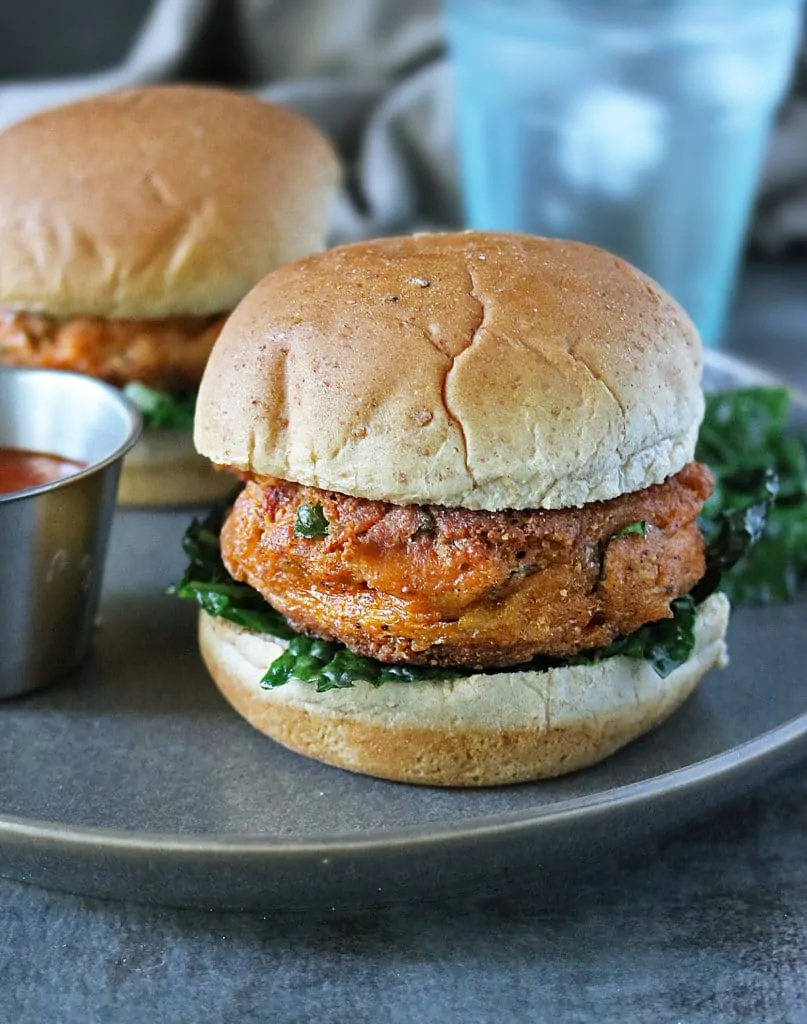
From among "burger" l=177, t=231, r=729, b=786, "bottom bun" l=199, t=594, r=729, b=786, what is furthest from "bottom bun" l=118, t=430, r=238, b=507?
"bottom bun" l=199, t=594, r=729, b=786

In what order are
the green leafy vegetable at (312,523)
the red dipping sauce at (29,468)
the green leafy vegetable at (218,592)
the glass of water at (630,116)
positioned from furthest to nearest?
the glass of water at (630,116) < the red dipping sauce at (29,468) < the green leafy vegetable at (218,592) < the green leafy vegetable at (312,523)

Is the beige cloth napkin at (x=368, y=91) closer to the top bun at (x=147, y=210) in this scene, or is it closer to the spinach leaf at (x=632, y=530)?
the top bun at (x=147, y=210)

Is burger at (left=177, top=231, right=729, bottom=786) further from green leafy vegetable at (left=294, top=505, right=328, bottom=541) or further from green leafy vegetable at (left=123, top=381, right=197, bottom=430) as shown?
green leafy vegetable at (left=123, top=381, right=197, bottom=430)

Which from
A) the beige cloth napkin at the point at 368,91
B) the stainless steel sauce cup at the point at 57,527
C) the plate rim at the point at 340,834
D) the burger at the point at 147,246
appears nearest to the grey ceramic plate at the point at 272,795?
the plate rim at the point at 340,834

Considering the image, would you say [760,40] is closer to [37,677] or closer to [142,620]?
[142,620]

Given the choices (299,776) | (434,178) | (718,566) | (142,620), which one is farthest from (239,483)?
(434,178)

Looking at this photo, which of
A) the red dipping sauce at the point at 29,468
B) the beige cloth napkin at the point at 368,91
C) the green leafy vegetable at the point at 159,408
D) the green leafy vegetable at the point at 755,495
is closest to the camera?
the green leafy vegetable at the point at 755,495
